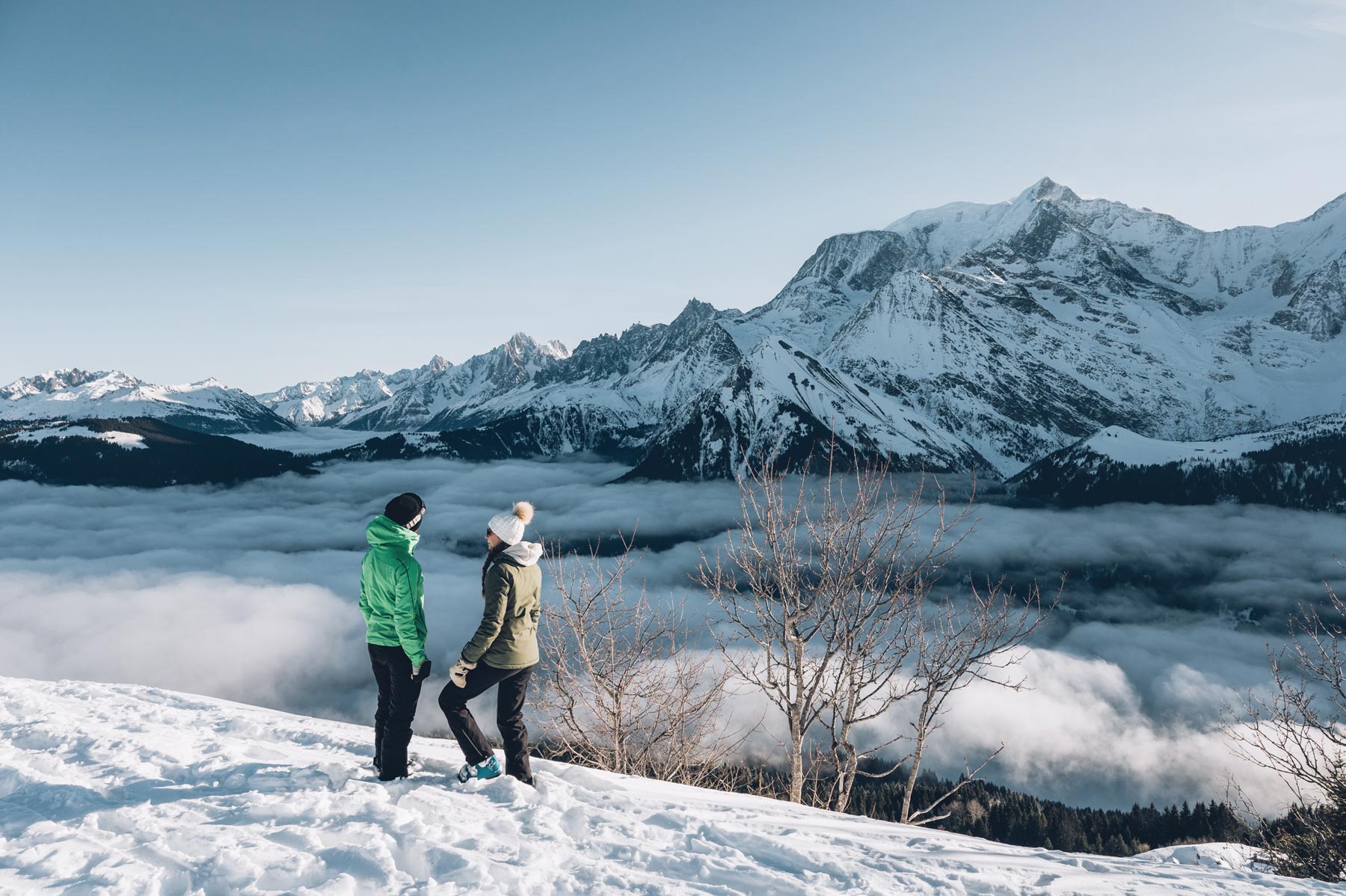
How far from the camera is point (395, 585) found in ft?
23.1

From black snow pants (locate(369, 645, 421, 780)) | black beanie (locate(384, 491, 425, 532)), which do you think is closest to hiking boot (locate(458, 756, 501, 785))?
black snow pants (locate(369, 645, 421, 780))

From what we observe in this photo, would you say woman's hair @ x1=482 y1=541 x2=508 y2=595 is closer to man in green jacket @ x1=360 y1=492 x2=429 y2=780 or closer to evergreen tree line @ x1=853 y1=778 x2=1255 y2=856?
man in green jacket @ x1=360 y1=492 x2=429 y2=780

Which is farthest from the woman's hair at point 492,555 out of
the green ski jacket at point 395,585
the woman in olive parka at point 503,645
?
the green ski jacket at point 395,585

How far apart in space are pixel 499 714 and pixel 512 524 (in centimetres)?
235

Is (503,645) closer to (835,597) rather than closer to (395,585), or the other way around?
(395,585)

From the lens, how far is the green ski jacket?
6992 mm

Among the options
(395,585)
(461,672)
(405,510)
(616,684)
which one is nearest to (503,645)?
(461,672)

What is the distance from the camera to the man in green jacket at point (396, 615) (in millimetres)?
7012

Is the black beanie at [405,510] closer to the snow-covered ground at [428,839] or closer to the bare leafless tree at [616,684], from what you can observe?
the snow-covered ground at [428,839]

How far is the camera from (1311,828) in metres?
15.8

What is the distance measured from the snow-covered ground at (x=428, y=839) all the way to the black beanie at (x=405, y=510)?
307 cm

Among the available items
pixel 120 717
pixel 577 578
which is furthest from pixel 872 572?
pixel 120 717

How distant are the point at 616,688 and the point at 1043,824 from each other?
381ft

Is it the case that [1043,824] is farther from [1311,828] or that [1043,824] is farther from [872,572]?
[872,572]
